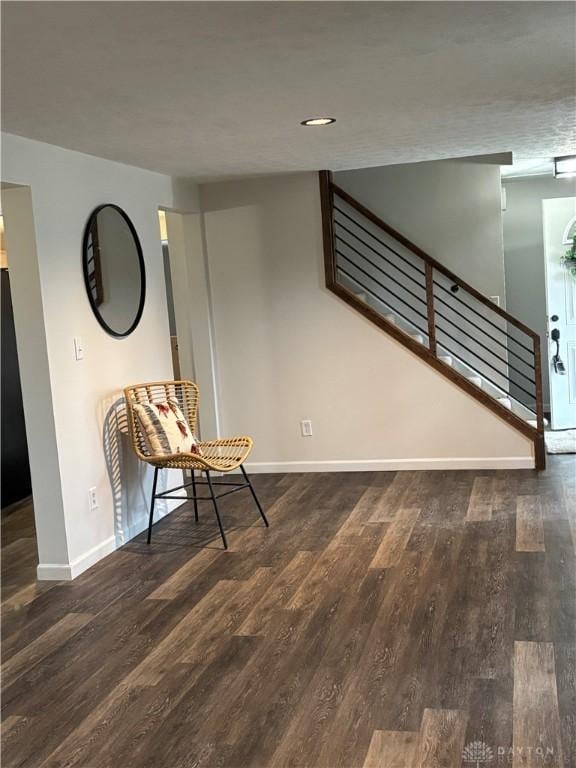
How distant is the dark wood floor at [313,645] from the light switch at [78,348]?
113 cm

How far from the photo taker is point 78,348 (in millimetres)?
4297

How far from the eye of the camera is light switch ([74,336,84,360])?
4.28m

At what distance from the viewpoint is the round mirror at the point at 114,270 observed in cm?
446

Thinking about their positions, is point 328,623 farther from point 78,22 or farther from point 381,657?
point 78,22

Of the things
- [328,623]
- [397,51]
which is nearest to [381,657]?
[328,623]

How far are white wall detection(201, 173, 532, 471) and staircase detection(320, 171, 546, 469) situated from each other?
99mm

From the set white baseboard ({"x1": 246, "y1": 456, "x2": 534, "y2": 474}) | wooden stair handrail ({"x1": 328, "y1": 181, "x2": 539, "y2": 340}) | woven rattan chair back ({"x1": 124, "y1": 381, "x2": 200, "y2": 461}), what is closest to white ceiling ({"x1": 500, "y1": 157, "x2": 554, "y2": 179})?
wooden stair handrail ({"x1": 328, "y1": 181, "x2": 539, "y2": 340})

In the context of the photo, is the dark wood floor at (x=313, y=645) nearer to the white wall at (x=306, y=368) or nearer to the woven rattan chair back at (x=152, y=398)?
the woven rattan chair back at (x=152, y=398)

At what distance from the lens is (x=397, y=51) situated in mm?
2822

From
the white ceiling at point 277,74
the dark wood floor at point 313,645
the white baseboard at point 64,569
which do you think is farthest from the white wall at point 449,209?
the white baseboard at point 64,569

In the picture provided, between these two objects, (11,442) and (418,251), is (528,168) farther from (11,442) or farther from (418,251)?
(11,442)

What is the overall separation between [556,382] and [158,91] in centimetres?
528

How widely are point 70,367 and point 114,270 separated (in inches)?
29.1

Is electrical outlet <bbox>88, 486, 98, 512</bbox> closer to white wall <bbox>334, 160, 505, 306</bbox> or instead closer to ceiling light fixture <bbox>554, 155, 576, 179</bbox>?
white wall <bbox>334, 160, 505, 306</bbox>
